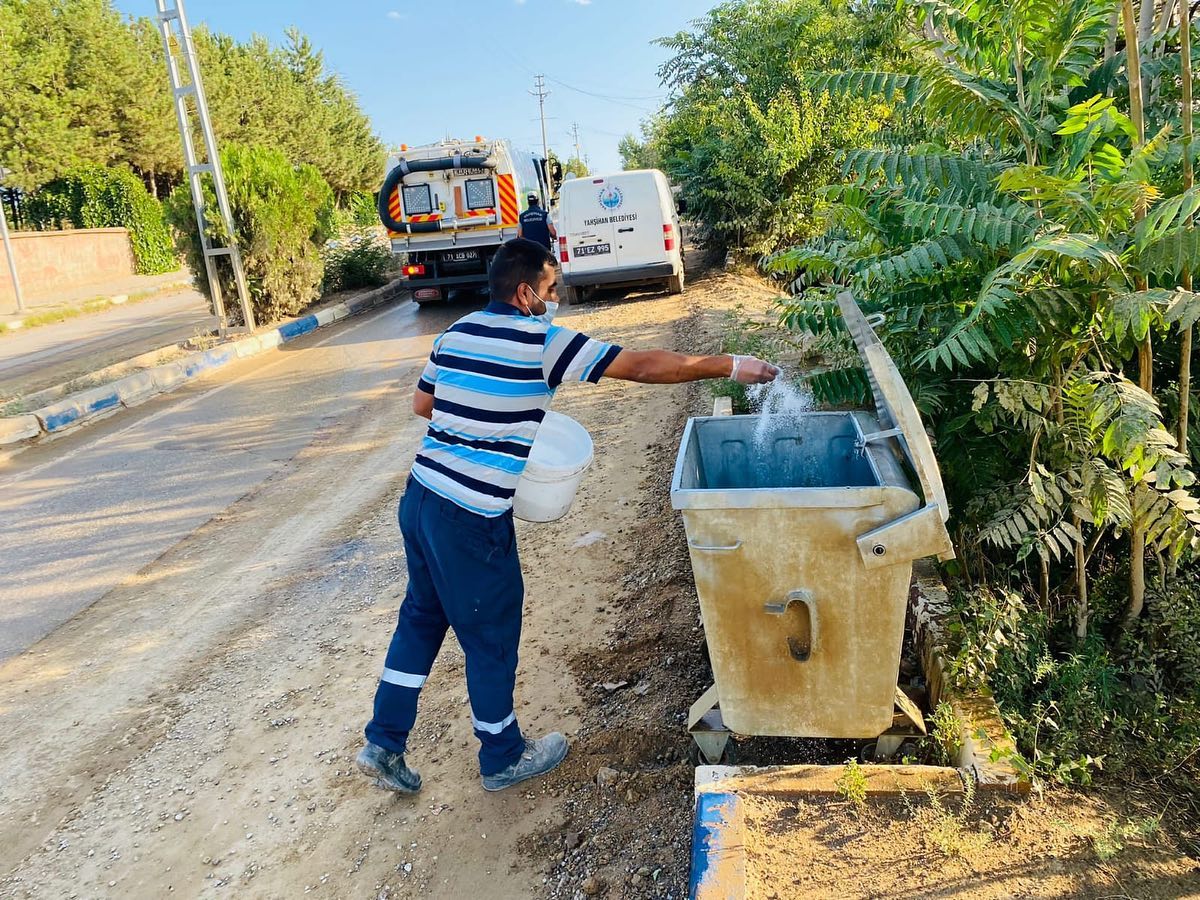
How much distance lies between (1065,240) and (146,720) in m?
4.10

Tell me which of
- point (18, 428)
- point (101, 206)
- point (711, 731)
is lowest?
point (711, 731)

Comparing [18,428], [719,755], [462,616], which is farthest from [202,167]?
[719,755]

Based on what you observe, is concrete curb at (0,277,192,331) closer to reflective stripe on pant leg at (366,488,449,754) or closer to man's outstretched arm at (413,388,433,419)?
man's outstretched arm at (413,388,433,419)

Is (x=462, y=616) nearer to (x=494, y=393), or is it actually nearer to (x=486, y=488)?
(x=486, y=488)

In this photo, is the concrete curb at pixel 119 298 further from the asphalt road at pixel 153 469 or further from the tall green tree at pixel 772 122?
the tall green tree at pixel 772 122

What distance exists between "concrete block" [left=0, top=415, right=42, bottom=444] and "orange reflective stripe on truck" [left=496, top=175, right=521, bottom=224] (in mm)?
7817

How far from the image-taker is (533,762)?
3078 millimetres

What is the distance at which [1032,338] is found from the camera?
122 inches

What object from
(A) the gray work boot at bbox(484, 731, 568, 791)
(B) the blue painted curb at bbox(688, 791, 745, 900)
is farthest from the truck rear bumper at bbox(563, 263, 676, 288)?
(B) the blue painted curb at bbox(688, 791, 745, 900)

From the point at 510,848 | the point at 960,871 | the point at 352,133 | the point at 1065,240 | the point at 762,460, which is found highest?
the point at 352,133

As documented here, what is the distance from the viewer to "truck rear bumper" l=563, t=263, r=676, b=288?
41.6ft

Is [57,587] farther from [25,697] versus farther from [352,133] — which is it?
[352,133]

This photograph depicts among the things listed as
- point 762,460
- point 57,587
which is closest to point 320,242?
point 57,587

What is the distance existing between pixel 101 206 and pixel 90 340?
16169 millimetres
